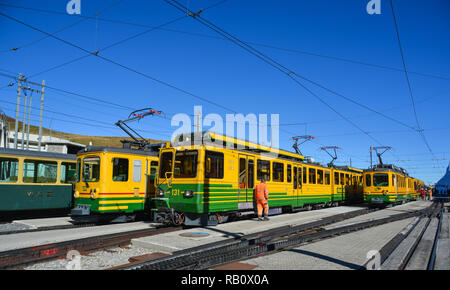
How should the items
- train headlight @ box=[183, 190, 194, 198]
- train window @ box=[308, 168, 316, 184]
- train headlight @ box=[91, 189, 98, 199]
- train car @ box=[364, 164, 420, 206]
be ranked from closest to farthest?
train headlight @ box=[183, 190, 194, 198], train headlight @ box=[91, 189, 98, 199], train window @ box=[308, 168, 316, 184], train car @ box=[364, 164, 420, 206]

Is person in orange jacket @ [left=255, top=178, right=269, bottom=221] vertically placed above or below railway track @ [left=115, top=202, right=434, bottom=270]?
above

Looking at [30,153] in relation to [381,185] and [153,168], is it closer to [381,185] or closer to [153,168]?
[153,168]

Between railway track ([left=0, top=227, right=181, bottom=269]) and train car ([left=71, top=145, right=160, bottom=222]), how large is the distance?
8.63 ft

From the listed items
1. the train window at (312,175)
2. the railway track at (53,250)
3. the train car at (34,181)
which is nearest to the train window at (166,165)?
the railway track at (53,250)

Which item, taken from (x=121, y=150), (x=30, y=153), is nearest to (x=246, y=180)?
(x=121, y=150)

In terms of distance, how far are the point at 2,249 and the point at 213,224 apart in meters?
5.70

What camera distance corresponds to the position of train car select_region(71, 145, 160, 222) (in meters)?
11.1

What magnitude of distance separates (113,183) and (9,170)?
4.45 m

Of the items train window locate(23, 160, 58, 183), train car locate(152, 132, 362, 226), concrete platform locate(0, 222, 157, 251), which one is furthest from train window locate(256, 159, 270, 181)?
train window locate(23, 160, 58, 183)

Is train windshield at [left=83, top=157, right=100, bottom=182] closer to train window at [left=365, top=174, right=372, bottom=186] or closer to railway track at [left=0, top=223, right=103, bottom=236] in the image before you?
railway track at [left=0, top=223, right=103, bottom=236]

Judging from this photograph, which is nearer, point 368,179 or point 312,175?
point 312,175

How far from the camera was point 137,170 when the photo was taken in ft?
39.7

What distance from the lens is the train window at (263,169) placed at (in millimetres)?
12273

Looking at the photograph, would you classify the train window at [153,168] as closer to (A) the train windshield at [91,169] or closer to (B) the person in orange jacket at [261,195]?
(A) the train windshield at [91,169]
